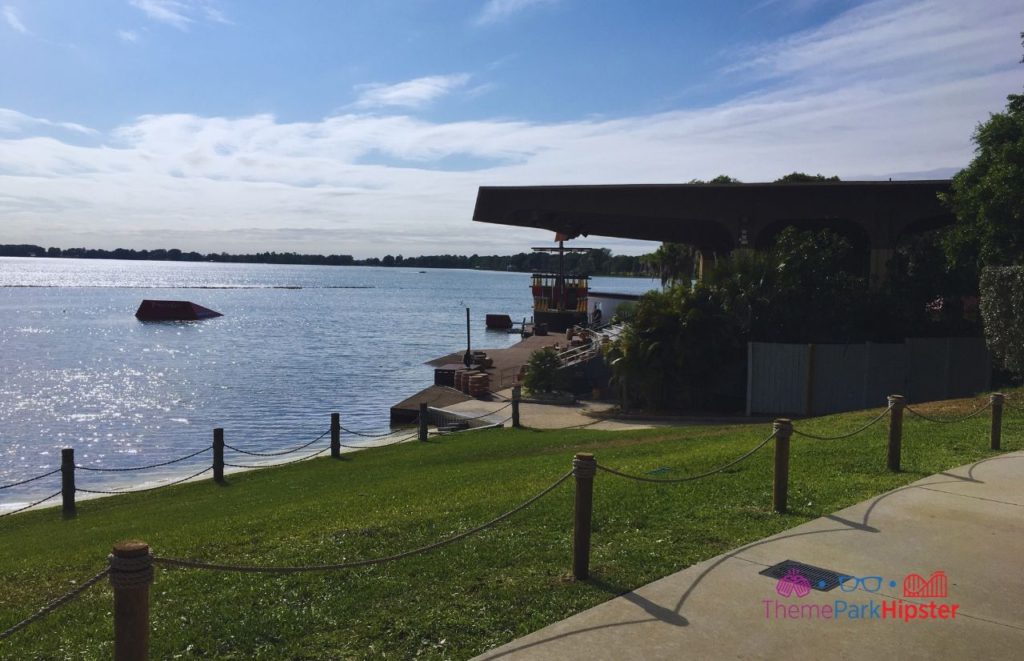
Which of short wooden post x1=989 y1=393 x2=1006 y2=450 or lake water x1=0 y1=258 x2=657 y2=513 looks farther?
lake water x1=0 y1=258 x2=657 y2=513

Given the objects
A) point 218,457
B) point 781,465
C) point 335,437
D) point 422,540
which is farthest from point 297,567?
point 335,437

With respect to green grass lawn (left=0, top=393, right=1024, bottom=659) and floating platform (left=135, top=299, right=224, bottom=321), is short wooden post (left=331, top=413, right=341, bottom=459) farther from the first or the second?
floating platform (left=135, top=299, right=224, bottom=321)

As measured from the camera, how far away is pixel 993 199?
2008 centimetres

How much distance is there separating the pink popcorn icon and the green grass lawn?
2.49 feet

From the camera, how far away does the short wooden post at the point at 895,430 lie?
33.4 ft

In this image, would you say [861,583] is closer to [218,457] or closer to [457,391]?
[218,457]

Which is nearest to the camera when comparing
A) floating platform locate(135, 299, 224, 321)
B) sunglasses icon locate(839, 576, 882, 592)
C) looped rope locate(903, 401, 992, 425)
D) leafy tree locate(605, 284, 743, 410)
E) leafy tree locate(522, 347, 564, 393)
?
sunglasses icon locate(839, 576, 882, 592)

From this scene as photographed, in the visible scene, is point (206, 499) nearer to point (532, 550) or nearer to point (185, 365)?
point (532, 550)

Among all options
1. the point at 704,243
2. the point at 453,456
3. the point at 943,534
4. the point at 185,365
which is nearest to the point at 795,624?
the point at 943,534

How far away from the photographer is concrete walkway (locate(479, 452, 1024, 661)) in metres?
5.20

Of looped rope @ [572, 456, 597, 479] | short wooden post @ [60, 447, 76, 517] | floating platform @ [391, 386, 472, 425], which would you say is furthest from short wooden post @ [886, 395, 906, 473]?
floating platform @ [391, 386, 472, 425]

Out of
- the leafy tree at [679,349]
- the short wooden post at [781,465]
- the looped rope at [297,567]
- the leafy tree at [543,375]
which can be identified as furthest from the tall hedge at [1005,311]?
the looped rope at [297,567]

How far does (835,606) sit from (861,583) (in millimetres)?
595

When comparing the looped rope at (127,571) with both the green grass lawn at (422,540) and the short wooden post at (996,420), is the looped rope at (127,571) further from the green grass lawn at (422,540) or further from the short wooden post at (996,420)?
the short wooden post at (996,420)
